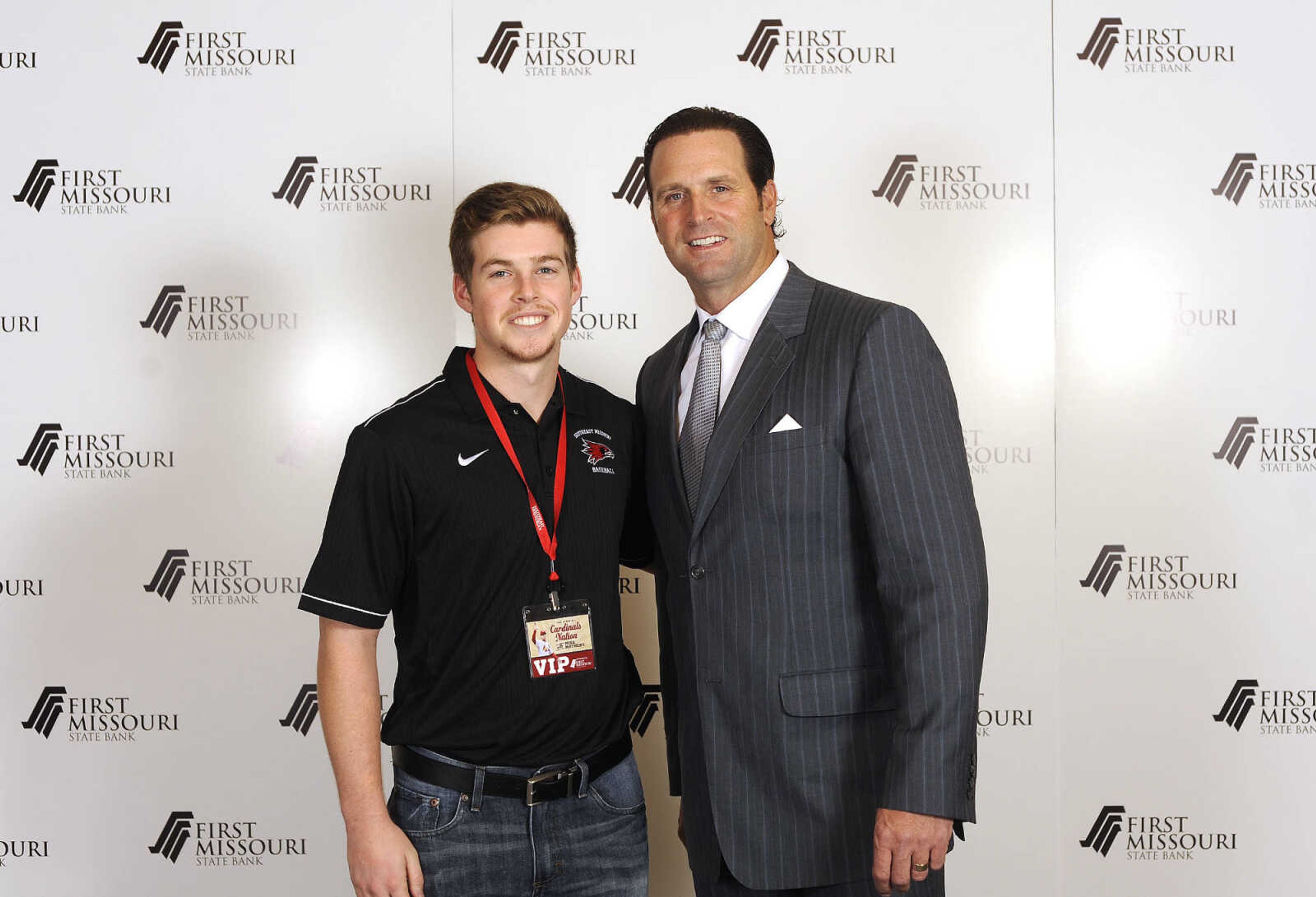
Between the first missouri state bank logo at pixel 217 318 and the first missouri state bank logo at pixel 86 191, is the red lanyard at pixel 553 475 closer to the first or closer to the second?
the first missouri state bank logo at pixel 217 318

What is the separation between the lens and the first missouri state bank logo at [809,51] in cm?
300

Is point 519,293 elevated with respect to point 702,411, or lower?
elevated

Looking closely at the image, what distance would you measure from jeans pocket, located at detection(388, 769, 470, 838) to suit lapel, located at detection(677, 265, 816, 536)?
0.64 m

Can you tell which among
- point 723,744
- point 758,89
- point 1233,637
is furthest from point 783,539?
point 1233,637

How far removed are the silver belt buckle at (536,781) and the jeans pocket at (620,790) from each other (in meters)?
0.09

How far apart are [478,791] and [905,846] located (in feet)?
2.40

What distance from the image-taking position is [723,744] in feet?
5.69

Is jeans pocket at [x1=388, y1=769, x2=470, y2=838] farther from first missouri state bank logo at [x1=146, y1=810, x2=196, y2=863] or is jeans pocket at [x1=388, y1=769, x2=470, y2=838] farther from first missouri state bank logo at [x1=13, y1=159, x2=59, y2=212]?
first missouri state bank logo at [x1=13, y1=159, x2=59, y2=212]

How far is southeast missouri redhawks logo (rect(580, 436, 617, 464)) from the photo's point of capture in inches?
75.6

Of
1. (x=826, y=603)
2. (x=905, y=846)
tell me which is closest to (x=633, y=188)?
(x=826, y=603)

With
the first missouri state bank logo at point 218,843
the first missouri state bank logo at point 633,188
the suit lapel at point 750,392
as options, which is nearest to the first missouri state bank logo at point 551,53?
the first missouri state bank logo at point 633,188

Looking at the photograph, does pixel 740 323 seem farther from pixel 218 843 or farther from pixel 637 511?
pixel 218 843

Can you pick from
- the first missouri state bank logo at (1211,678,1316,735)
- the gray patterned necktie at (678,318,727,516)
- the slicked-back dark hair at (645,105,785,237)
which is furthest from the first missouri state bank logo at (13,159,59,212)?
the first missouri state bank logo at (1211,678,1316,735)

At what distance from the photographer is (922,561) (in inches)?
61.6
